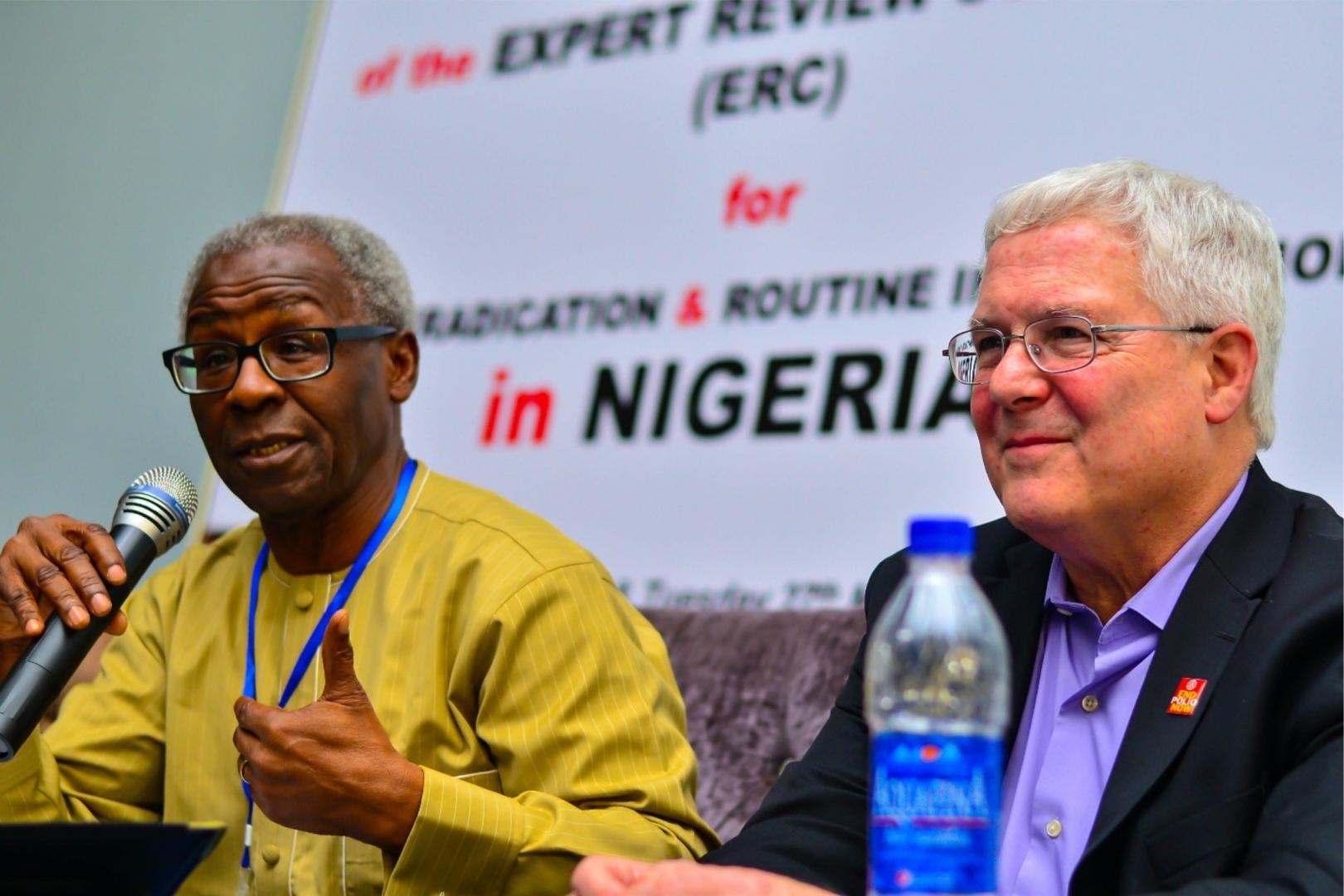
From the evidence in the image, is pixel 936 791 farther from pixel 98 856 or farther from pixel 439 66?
pixel 439 66

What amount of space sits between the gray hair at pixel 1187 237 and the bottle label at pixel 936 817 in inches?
33.4

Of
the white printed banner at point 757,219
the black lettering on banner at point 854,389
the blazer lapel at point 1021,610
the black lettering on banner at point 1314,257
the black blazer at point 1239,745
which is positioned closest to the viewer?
the black blazer at point 1239,745

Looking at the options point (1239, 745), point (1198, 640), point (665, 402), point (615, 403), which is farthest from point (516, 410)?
point (1239, 745)

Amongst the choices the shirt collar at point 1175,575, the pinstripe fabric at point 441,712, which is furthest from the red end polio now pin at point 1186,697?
the pinstripe fabric at point 441,712

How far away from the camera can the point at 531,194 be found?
3.99 metres

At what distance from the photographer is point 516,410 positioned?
3.87 m

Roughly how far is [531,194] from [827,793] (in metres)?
2.33

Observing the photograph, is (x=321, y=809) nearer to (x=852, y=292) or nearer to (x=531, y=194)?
(x=852, y=292)

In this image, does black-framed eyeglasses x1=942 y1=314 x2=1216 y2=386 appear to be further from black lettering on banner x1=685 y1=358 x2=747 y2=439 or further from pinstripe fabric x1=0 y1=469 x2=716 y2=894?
black lettering on banner x1=685 y1=358 x2=747 y2=439

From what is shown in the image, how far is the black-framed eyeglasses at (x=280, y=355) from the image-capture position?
262cm

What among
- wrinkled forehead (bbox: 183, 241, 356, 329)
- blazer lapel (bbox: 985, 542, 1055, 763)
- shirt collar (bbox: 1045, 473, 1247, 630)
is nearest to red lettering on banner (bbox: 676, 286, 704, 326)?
wrinkled forehead (bbox: 183, 241, 356, 329)

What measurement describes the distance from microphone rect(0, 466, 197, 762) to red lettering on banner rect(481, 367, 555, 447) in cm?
152

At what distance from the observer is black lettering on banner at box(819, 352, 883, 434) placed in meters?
3.40

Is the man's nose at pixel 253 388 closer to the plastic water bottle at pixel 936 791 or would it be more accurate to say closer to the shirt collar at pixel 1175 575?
the shirt collar at pixel 1175 575
